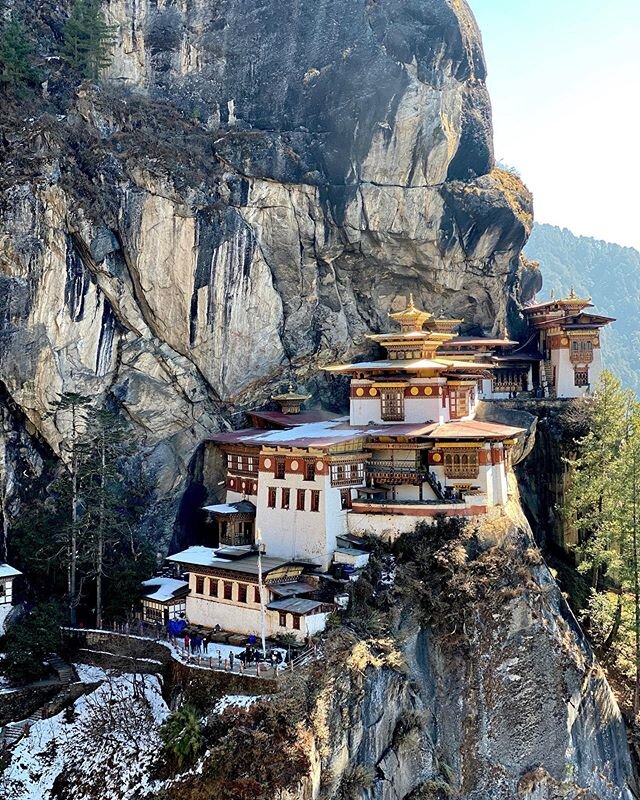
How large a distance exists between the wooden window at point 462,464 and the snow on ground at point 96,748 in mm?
14094

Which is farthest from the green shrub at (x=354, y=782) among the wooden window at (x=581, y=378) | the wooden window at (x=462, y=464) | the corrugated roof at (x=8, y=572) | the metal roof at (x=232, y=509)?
the wooden window at (x=581, y=378)

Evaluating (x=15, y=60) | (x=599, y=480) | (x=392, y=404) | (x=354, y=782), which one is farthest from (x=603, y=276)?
(x=354, y=782)

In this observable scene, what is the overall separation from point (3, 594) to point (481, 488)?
18702 millimetres

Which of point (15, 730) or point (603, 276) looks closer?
point (15, 730)

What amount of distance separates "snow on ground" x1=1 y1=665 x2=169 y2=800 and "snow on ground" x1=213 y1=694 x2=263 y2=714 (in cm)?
207

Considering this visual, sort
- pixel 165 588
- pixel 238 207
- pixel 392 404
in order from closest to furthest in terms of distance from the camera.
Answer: pixel 165 588
pixel 392 404
pixel 238 207

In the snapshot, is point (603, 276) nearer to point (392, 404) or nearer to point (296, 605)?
point (392, 404)

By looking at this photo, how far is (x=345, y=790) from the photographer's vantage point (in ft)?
74.5

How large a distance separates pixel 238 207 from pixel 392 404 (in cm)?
1198

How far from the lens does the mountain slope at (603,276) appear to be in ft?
379

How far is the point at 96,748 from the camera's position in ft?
77.5

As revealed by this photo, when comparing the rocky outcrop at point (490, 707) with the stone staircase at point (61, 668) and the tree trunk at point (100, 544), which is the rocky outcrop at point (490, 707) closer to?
the stone staircase at point (61, 668)

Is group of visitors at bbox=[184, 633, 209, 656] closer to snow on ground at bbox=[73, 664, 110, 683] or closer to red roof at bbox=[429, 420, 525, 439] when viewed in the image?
snow on ground at bbox=[73, 664, 110, 683]

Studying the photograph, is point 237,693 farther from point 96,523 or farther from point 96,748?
point 96,523
